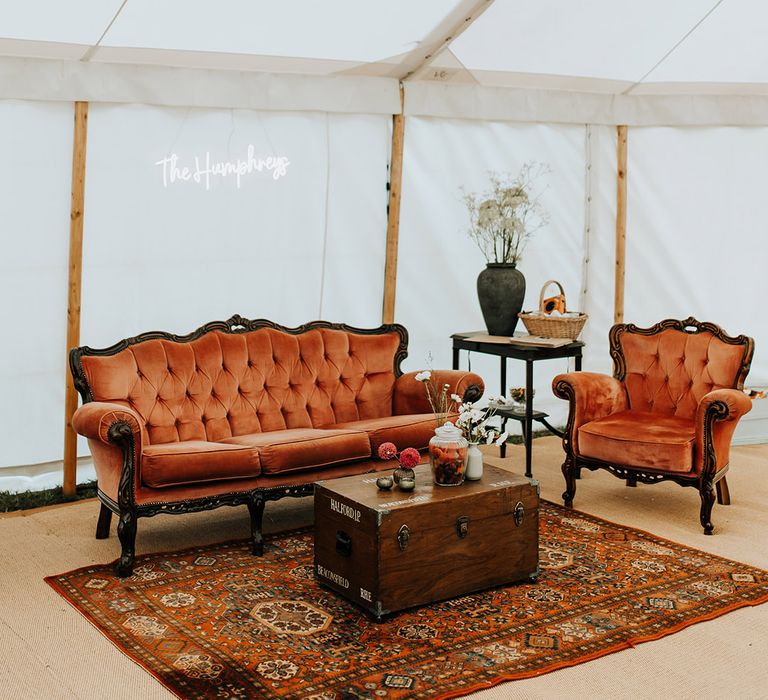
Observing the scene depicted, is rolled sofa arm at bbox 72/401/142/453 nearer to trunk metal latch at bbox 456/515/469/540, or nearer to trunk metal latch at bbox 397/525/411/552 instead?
trunk metal latch at bbox 397/525/411/552

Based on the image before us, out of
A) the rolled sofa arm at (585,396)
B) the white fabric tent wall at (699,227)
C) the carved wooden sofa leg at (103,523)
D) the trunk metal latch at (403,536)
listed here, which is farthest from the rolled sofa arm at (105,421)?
the white fabric tent wall at (699,227)

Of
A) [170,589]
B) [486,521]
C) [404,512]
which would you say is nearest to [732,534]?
[486,521]

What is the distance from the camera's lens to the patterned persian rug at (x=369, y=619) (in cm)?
315

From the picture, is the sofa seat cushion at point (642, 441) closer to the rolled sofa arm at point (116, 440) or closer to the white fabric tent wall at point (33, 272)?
the rolled sofa arm at point (116, 440)

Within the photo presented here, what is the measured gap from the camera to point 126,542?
13.4ft

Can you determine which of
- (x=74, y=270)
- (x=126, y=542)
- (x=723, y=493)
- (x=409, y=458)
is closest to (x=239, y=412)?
(x=126, y=542)

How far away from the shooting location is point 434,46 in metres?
5.57

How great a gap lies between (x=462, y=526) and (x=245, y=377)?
1720 mm

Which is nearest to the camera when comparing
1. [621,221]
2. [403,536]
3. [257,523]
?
[403,536]

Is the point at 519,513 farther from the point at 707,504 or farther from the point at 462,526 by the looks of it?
the point at 707,504

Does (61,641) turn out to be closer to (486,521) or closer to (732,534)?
(486,521)

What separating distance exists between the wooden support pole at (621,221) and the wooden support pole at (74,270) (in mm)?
3667

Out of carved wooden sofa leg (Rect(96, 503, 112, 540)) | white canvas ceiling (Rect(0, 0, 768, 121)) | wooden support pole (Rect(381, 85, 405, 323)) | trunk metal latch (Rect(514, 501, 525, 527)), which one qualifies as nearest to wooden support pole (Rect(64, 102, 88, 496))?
white canvas ceiling (Rect(0, 0, 768, 121))

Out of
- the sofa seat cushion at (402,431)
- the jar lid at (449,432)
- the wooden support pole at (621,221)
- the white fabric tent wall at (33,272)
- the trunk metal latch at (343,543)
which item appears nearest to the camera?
the trunk metal latch at (343,543)
